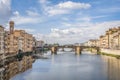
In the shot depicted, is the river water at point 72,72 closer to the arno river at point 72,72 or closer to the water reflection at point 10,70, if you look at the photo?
the arno river at point 72,72

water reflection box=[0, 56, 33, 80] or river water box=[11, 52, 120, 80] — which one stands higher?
water reflection box=[0, 56, 33, 80]

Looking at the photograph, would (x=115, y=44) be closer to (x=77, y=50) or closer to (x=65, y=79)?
(x=77, y=50)

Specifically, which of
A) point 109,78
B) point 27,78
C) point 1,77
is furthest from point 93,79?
point 1,77

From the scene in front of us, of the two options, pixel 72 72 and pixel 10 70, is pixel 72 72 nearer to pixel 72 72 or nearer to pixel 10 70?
pixel 72 72

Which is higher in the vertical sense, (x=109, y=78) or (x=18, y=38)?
(x=18, y=38)

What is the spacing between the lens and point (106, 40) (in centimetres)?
13500

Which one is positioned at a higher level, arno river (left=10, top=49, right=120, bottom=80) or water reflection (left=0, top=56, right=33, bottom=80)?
water reflection (left=0, top=56, right=33, bottom=80)

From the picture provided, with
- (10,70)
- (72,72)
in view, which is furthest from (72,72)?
(10,70)

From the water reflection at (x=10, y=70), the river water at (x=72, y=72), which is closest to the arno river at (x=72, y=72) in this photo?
the river water at (x=72, y=72)

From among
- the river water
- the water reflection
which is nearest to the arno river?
the river water

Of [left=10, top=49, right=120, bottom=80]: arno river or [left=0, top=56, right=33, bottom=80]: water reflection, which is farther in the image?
[left=10, top=49, right=120, bottom=80]: arno river

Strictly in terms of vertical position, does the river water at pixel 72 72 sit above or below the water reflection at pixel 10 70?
below

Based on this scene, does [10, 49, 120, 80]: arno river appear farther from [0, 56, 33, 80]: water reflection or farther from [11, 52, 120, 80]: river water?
[0, 56, 33, 80]: water reflection

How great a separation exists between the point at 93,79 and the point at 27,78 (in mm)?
9709
